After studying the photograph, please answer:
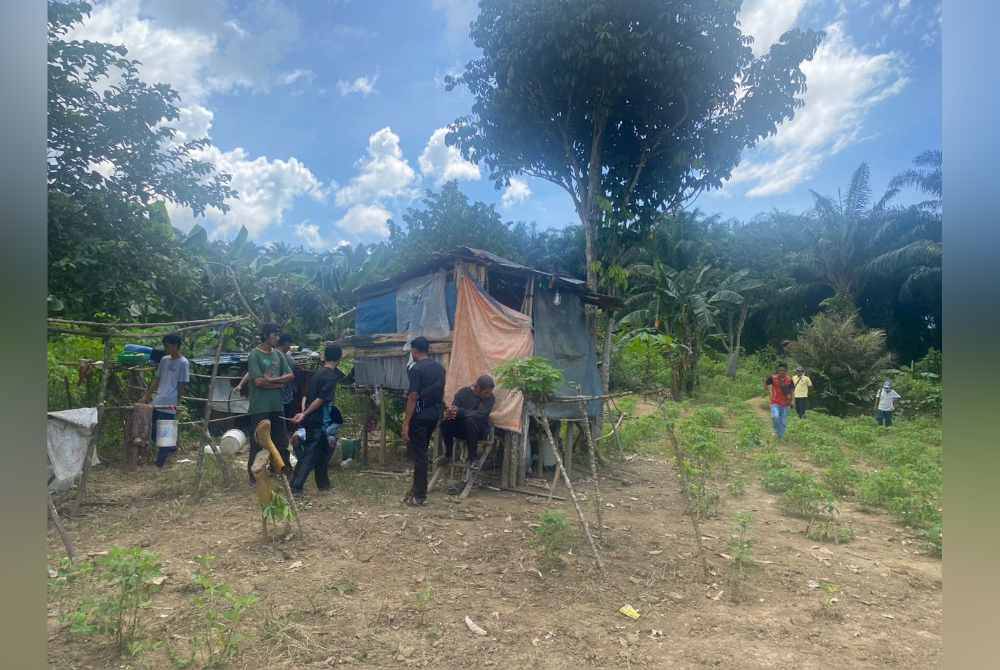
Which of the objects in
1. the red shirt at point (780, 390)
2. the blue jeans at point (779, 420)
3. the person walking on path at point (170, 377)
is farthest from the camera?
the blue jeans at point (779, 420)

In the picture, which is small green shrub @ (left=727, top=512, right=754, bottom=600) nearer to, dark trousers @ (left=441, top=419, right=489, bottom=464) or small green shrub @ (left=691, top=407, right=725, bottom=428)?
dark trousers @ (left=441, top=419, right=489, bottom=464)

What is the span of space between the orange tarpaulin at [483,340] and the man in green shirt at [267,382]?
213cm

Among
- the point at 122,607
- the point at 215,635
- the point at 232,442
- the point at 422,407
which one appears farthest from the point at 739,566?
the point at 232,442

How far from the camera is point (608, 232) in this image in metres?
12.7

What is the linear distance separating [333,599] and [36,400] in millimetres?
3008

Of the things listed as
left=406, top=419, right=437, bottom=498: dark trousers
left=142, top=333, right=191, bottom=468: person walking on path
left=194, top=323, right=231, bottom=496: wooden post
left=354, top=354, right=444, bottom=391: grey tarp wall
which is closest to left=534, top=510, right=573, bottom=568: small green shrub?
left=406, top=419, right=437, bottom=498: dark trousers

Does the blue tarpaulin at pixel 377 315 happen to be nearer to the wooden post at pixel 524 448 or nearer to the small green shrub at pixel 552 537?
the wooden post at pixel 524 448

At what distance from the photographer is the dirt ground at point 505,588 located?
3.51 m

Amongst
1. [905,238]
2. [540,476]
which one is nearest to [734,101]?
[540,476]

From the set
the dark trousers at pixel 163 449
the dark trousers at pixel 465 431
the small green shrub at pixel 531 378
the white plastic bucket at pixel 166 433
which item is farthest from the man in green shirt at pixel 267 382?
the small green shrub at pixel 531 378

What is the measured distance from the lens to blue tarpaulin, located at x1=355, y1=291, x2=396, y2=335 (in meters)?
9.52

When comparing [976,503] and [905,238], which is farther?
→ [905,238]

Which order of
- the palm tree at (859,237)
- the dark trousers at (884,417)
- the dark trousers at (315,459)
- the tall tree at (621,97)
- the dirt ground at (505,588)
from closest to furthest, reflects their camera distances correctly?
1. the dirt ground at (505,588)
2. the dark trousers at (315,459)
3. the tall tree at (621,97)
4. the dark trousers at (884,417)
5. the palm tree at (859,237)

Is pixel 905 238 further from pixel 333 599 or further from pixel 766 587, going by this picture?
pixel 333 599
